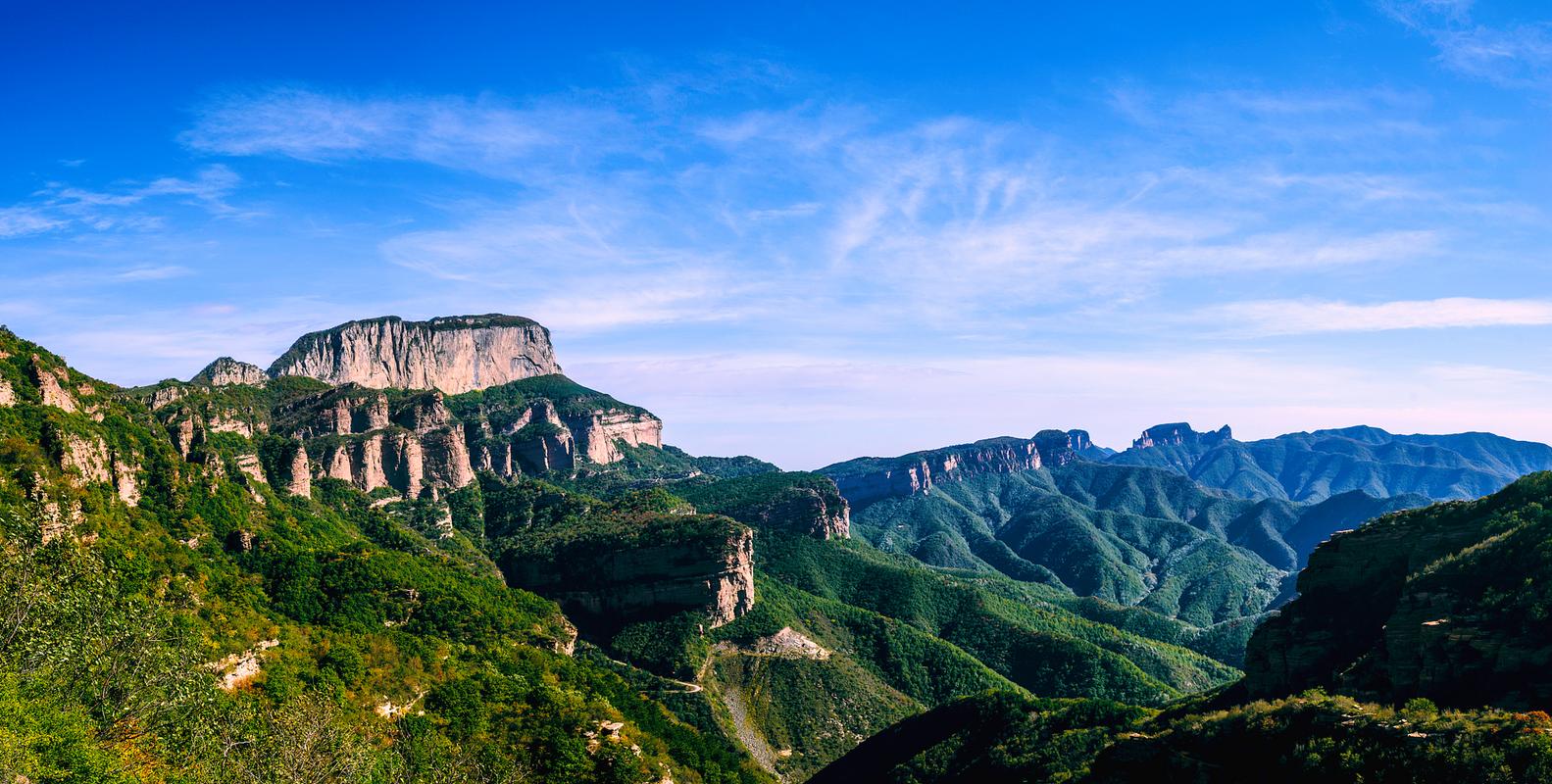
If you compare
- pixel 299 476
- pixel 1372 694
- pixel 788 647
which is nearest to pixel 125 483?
pixel 299 476

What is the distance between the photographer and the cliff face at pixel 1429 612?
60406 millimetres

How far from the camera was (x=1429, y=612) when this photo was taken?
2571 inches

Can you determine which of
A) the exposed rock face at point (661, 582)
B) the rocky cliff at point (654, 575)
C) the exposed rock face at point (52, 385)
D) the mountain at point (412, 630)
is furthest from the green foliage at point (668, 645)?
→ the exposed rock face at point (52, 385)

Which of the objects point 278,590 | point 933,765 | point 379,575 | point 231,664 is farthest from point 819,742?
point 231,664

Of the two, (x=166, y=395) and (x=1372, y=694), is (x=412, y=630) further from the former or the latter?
(x=166, y=395)

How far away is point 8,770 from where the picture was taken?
38531 millimetres

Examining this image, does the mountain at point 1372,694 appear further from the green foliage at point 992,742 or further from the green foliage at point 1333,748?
the green foliage at point 992,742

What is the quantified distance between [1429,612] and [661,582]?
5037 inches

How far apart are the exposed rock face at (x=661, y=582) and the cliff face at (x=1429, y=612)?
103879 mm

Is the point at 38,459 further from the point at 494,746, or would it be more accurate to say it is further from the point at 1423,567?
the point at 1423,567

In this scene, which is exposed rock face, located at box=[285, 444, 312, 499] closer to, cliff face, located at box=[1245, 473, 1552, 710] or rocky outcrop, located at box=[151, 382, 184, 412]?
rocky outcrop, located at box=[151, 382, 184, 412]

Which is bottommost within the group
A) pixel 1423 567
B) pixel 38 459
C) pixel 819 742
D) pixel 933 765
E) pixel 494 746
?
pixel 819 742

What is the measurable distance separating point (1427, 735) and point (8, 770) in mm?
67983

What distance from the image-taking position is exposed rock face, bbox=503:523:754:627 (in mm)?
169000
